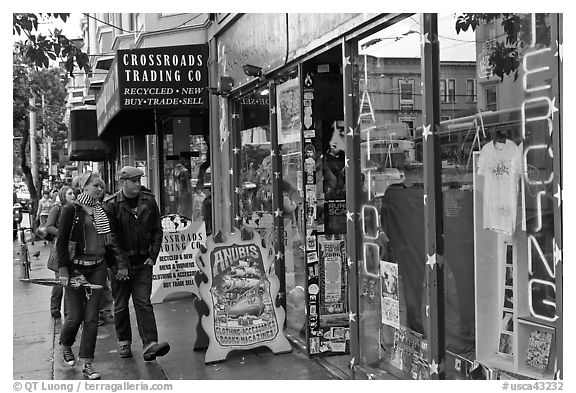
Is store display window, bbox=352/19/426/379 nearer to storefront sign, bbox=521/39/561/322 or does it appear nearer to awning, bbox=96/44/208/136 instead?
storefront sign, bbox=521/39/561/322

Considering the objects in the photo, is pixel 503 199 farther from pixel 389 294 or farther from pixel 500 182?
pixel 389 294

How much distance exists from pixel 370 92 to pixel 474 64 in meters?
1.23

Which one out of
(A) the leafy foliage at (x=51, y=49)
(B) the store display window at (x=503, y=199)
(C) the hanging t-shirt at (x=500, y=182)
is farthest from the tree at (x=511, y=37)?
(A) the leafy foliage at (x=51, y=49)

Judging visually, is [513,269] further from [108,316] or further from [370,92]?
[108,316]

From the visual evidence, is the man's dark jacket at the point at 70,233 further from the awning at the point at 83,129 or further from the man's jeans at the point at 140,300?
the awning at the point at 83,129

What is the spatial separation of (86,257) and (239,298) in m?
1.45

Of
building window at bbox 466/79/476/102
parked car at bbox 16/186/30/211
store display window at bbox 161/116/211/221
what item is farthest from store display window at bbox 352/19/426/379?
parked car at bbox 16/186/30/211

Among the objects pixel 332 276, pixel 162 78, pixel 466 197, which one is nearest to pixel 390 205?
pixel 466 197

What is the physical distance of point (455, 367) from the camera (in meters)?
4.88

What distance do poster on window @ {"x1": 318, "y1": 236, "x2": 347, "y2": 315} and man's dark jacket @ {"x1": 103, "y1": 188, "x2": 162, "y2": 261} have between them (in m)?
1.64

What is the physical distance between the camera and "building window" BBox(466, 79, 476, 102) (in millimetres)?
4555

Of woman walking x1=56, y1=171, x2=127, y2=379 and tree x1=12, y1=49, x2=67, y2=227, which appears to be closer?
woman walking x1=56, y1=171, x2=127, y2=379

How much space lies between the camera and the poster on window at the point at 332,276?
679cm

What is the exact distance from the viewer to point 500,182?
4.33 metres
